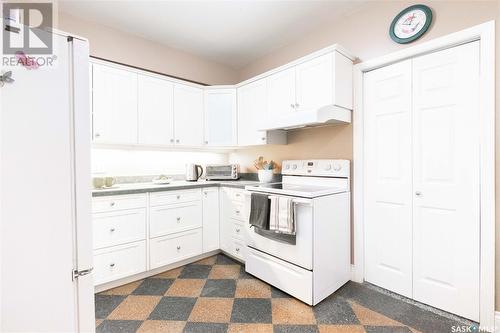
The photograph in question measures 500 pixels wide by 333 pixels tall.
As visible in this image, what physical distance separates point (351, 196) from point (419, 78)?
115cm

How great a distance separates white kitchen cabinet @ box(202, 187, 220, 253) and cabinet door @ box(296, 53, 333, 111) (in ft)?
4.70

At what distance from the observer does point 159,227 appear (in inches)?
96.1

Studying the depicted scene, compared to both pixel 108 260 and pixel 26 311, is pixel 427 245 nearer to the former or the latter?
pixel 26 311

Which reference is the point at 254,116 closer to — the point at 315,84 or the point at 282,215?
the point at 315,84

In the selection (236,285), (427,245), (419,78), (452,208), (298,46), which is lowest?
(236,285)

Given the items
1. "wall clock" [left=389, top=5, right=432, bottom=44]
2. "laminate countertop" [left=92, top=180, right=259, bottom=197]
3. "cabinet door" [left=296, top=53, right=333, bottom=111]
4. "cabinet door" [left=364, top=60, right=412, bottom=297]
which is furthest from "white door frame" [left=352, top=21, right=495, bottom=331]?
"laminate countertop" [left=92, top=180, right=259, bottom=197]

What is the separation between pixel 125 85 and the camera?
8.25ft

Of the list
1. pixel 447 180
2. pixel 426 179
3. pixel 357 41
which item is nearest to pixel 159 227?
pixel 426 179

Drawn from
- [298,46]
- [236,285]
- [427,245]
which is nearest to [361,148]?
[427,245]

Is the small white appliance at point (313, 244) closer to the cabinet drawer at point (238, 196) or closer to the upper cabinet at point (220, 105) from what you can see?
the cabinet drawer at point (238, 196)

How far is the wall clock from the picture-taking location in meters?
1.84

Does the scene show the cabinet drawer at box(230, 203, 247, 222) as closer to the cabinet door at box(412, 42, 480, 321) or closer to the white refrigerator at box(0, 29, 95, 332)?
the cabinet door at box(412, 42, 480, 321)

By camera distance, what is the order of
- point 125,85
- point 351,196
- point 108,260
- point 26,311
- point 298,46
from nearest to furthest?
point 26,311 < point 108,260 < point 351,196 < point 125,85 < point 298,46

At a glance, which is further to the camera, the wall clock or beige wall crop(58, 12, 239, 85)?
beige wall crop(58, 12, 239, 85)
